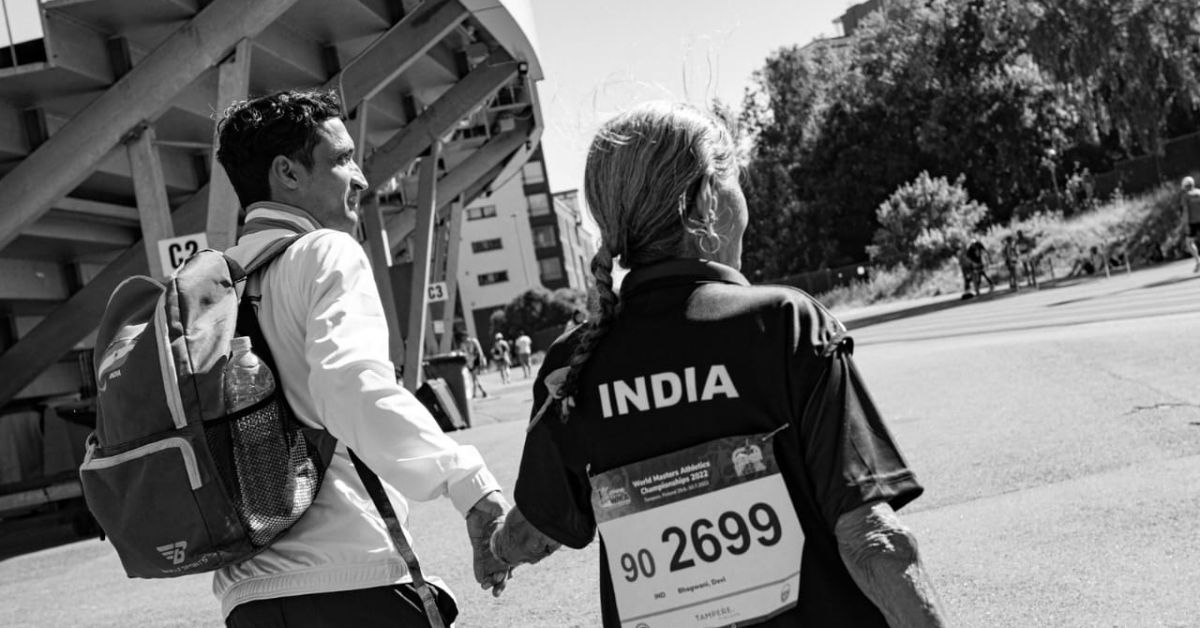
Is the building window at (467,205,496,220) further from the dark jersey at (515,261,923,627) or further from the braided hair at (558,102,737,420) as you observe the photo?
the dark jersey at (515,261,923,627)

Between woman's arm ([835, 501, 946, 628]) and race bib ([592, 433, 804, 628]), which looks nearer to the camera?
woman's arm ([835, 501, 946, 628])

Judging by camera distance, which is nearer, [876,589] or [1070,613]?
[876,589]

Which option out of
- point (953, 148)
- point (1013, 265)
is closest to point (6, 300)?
point (1013, 265)

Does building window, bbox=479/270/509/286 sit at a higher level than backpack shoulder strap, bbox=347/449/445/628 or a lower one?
higher

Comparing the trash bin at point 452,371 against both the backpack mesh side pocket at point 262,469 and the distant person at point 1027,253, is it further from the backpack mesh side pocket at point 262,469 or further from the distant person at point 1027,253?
the distant person at point 1027,253

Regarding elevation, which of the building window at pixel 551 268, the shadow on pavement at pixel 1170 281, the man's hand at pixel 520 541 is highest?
the building window at pixel 551 268

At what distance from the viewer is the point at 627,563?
2.26 metres

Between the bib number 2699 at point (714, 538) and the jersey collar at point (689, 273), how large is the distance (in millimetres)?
412

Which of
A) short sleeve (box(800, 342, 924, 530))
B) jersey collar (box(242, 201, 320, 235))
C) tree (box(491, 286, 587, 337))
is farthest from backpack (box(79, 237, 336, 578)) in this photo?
tree (box(491, 286, 587, 337))

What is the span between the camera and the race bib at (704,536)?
83.7 inches

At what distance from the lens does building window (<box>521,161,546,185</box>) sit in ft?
342

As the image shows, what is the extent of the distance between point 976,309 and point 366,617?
27396 mm

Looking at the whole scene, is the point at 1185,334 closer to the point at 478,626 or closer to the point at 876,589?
the point at 478,626

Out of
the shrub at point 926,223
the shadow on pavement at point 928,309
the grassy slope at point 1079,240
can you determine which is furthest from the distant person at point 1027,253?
the shrub at point 926,223
